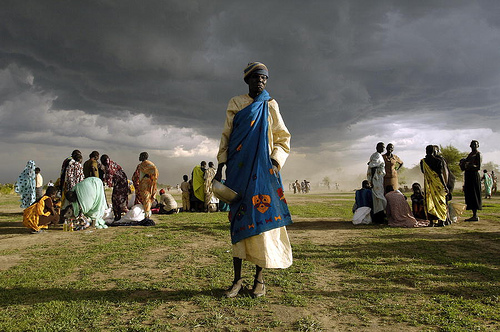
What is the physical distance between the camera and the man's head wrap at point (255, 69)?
355 centimetres

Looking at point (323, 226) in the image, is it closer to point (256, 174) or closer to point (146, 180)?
point (146, 180)

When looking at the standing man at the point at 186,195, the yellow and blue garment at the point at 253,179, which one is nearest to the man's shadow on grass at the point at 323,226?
the yellow and blue garment at the point at 253,179

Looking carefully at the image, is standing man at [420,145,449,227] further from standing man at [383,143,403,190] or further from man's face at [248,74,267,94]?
man's face at [248,74,267,94]

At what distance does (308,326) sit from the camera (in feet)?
8.91

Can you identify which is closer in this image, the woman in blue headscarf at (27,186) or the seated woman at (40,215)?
the seated woman at (40,215)

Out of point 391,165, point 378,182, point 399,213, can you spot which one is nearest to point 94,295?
point 378,182

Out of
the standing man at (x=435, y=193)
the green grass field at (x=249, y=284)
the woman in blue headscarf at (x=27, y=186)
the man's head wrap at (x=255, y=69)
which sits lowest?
the green grass field at (x=249, y=284)

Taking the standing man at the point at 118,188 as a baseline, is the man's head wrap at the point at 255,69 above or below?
above

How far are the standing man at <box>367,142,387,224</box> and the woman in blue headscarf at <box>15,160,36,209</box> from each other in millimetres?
14651

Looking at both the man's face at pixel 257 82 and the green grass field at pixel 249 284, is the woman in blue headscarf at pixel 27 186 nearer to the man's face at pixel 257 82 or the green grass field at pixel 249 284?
the green grass field at pixel 249 284

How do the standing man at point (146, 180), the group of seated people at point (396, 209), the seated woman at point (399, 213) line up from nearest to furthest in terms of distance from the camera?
the seated woman at point (399, 213) → the group of seated people at point (396, 209) → the standing man at point (146, 180)

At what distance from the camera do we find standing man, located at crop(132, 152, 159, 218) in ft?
33.6

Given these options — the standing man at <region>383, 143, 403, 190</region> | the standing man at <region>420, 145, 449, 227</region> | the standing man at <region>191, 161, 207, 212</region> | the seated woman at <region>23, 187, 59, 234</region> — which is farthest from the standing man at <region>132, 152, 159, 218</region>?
the standing man at <region>420, 145, 449, 227</region>

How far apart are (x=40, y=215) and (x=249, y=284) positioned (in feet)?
24.5
